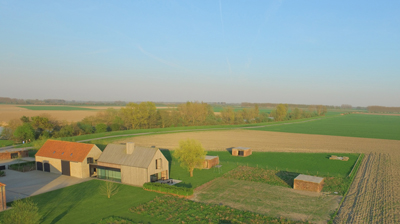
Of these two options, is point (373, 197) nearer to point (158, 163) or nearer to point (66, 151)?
point (158, 163)

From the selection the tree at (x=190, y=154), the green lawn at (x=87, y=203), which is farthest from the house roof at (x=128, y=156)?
the tree at (x=190, y=154)

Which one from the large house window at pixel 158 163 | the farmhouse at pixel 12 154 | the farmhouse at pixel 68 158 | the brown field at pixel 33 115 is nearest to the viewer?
the large house window at pixel 158 163

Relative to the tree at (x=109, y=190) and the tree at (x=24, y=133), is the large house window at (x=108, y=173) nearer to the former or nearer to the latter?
the tree at (x=109, y=190)

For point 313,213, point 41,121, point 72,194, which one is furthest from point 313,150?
point 41,121

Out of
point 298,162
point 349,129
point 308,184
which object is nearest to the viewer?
point 308,184

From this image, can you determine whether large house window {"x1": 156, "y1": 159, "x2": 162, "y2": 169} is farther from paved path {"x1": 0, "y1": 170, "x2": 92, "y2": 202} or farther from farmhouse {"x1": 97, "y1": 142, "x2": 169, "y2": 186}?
paved path {"x1": 0, "y1": 170, "x2": 92, "y2": 202}

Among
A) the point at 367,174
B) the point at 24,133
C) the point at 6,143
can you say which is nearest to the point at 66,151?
the point at 24,133
